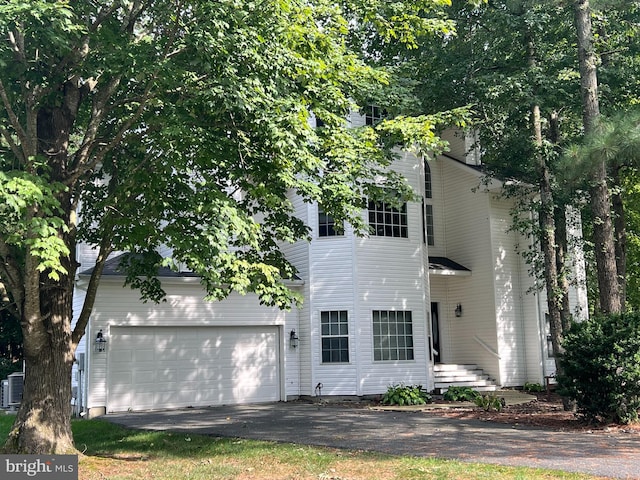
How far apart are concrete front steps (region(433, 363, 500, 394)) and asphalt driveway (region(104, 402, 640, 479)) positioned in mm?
3806

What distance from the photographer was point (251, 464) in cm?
826

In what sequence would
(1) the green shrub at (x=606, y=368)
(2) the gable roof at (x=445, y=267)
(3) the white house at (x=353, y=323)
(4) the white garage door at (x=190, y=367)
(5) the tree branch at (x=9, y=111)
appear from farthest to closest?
(2) the gable roof at (x=445, y=267) < (3) the white house at (x=353, y=323) < (4) the white garage door at (x=190, y=367) < (1) the green shrub at (x=606, y=368) < (5) the tree branch at (x=9, y=111)

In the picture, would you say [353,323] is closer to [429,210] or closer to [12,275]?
[429,210]

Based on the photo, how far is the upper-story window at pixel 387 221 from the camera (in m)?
17.3

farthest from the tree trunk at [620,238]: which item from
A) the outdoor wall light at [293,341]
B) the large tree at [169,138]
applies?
the large tree at [169,138]

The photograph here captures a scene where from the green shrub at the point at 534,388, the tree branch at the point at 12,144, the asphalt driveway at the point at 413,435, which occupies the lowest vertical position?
the green shrub at the point at 534,388

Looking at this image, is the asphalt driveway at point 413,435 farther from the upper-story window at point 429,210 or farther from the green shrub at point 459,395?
the upper-story window at point 429,210

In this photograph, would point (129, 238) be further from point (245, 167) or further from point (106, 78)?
point (106, 78)

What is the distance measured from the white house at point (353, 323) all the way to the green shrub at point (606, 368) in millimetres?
6188

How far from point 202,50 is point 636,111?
Answer: 7.46 metres

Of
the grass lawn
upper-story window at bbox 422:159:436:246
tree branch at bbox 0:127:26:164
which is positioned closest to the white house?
upper-story window at bbox 422:159:436:246

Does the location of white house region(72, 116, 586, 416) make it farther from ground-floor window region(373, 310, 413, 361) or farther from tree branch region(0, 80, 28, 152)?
tree branch region(0, 80, 28, 152)

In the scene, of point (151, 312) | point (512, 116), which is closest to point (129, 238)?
point (151, 312)

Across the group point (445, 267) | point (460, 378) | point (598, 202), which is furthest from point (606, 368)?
point (445, 267)
